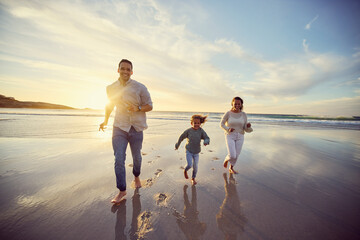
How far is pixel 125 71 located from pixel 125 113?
0.91m

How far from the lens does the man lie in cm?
294

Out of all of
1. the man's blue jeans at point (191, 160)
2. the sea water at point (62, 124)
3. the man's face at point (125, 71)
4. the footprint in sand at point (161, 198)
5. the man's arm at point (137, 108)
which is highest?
the man's face at point (125, 71)

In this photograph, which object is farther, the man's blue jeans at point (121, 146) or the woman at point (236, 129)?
the woman at point (236, 129)

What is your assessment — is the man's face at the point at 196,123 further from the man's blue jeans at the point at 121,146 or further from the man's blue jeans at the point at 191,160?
the man's blue jeans at the point at 121,146

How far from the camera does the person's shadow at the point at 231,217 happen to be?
7.36ft

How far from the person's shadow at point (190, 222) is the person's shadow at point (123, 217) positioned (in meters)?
0.70

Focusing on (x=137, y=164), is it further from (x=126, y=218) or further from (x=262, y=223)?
(x=262, y=223)

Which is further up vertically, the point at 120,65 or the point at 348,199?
the point at 120,65

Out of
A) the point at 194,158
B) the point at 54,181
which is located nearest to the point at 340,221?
the point at 194,158

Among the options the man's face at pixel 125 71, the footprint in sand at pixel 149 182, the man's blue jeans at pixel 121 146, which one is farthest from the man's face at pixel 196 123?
the man's face at pixel 125 71

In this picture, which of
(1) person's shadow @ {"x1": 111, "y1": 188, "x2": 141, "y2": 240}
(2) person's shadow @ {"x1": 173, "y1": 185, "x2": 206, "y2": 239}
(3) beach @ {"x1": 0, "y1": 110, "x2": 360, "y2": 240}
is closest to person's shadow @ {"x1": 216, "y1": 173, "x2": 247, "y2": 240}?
(3) beach @ {"x1": 0, "y1": 110, "x2": 360, "y2": 240}

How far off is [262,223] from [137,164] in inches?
108

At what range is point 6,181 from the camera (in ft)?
11.4

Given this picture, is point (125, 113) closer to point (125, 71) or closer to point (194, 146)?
point (125, 71)
